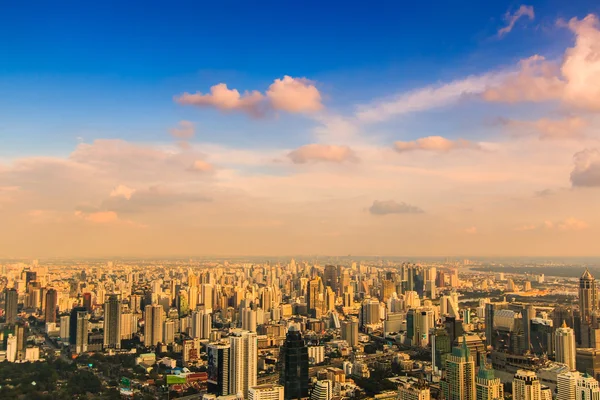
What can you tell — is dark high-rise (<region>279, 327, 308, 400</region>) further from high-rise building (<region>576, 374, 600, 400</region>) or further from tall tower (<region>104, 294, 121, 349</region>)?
tall tower (<region>104, 294, 121, 349</region>)

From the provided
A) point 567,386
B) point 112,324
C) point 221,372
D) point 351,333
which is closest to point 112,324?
point 112,324

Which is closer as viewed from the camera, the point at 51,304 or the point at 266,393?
the point at 266,393

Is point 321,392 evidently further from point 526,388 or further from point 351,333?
point 351,333

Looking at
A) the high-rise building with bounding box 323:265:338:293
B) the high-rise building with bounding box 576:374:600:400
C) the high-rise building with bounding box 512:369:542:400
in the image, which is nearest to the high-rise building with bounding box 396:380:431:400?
the high-rise building with bounding box 512:369:542:400

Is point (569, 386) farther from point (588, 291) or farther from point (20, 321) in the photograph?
point (20, 321)

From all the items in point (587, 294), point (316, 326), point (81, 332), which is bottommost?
point (316, 326)

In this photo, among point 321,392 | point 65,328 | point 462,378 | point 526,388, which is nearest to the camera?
point 526,388

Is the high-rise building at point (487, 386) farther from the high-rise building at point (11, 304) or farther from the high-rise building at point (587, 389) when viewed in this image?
the high-rise building at point (11, 304)

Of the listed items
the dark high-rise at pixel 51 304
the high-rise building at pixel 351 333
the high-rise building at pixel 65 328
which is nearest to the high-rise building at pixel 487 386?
the high-rise building at pixel 351 333
